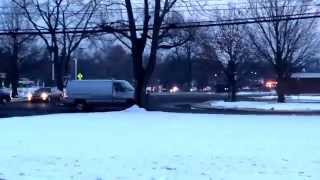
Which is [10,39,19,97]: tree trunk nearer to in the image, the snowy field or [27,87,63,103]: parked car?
[27,87,63,103]: parked car

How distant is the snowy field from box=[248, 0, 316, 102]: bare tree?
109ft

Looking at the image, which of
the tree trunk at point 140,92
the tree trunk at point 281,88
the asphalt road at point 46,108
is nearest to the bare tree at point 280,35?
the tree trunk at point 281,88

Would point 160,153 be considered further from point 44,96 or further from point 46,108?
point 44,96

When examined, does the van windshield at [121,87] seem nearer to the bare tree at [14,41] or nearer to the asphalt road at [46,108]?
the asphalt road at [46,108]

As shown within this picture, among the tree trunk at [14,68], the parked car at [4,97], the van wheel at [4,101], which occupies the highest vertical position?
the tree trunk at [14,68]

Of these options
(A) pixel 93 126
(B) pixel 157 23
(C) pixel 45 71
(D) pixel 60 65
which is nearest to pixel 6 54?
(D) pixel 60 65

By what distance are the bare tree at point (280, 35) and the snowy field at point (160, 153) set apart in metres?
33.1

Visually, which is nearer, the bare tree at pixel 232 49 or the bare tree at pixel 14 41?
the bare tree at pixel 232 49

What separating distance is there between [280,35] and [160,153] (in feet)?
137

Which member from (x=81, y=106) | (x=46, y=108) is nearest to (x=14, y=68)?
(x=46, y=108)

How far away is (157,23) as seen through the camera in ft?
131

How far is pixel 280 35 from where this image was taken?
54.8 metres

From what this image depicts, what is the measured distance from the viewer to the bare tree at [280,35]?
5422 centimetres

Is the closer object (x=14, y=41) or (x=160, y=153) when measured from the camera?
(x=160, y=153)
